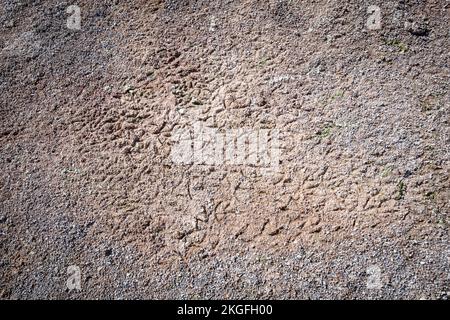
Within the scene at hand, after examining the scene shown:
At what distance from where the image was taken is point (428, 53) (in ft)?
12.0

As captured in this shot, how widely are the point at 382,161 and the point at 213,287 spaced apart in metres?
1.62

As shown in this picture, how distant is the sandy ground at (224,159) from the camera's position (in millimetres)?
3014

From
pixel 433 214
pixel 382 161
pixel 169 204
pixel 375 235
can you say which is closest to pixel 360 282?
pixel 375 235

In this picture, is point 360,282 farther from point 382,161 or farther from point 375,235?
point 382,161

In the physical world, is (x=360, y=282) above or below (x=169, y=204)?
below

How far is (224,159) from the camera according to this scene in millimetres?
3438

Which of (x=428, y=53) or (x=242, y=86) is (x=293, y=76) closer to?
(x=242, y=86)

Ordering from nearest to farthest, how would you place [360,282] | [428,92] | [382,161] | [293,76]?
[360,282], [382,161], [428,92], [293,76]

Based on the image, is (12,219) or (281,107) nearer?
(12,219)

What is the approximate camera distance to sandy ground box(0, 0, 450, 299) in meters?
3.01

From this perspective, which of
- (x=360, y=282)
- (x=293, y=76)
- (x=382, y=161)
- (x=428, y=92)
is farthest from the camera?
(x=293, y=76)

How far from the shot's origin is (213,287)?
9.82 ft

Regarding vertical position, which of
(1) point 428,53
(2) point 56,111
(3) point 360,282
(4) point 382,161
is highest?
(2) point 56,111
